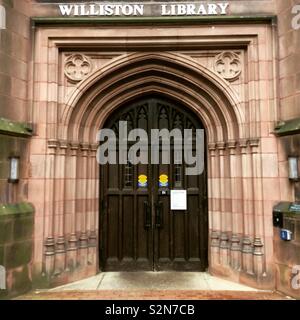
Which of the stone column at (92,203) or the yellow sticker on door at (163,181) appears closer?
the stone column at (92,203)

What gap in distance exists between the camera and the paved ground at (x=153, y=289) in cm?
430

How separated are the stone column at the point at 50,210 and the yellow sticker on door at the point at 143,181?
1746mm

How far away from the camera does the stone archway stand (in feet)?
15.8

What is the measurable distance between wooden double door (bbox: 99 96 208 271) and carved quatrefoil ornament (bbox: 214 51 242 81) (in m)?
1.70

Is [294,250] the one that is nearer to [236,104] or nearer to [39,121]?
[236,104]

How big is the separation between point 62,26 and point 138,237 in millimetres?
4465

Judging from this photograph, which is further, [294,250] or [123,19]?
[123,19]

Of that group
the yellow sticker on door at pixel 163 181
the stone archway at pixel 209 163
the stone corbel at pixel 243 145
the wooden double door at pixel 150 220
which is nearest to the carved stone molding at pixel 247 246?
the stone archway at pixel 209 163

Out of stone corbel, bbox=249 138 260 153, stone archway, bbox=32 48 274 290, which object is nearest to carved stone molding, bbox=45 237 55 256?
stone archway, bbox=32 48 274 290

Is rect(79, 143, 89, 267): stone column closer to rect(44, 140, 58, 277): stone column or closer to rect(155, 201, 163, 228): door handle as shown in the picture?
rect(44, 140, 58, 277): stone column

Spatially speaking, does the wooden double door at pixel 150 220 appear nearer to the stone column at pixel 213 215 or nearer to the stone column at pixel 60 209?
the stone column at pixel 213 215
